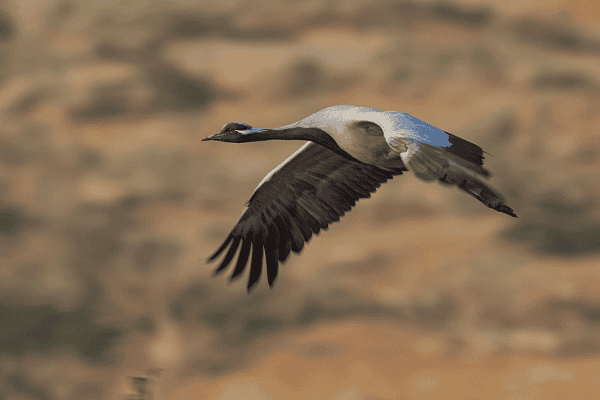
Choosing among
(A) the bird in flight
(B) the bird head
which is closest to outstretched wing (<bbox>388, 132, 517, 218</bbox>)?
(A) the bird in flight

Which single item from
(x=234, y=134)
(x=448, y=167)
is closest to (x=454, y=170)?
(x=448, y=167)

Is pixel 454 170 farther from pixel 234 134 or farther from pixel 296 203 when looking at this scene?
pixel 296 203

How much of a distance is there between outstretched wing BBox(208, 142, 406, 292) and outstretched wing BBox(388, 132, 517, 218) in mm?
2597

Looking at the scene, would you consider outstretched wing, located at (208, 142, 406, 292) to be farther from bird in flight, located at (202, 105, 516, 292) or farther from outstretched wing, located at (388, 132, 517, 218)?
outstretched wing, located at (388, 132, 517, 218)

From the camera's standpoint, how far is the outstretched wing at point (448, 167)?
4309 millimetres

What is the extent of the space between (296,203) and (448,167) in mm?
3287

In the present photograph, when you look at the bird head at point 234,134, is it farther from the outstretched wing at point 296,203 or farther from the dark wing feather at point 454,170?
the dark wing feather at point 454,170

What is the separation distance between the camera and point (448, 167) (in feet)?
14.5

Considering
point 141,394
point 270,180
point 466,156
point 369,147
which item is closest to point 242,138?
point 270,180

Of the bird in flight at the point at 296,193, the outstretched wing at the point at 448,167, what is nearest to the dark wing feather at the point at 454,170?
the outstretched wing at the point at 448,167

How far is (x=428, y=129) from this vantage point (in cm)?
519

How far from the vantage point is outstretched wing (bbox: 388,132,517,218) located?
14.1 ft

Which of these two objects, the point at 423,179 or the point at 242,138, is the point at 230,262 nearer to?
the point at 242,138

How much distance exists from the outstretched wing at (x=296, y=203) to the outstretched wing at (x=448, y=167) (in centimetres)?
260
